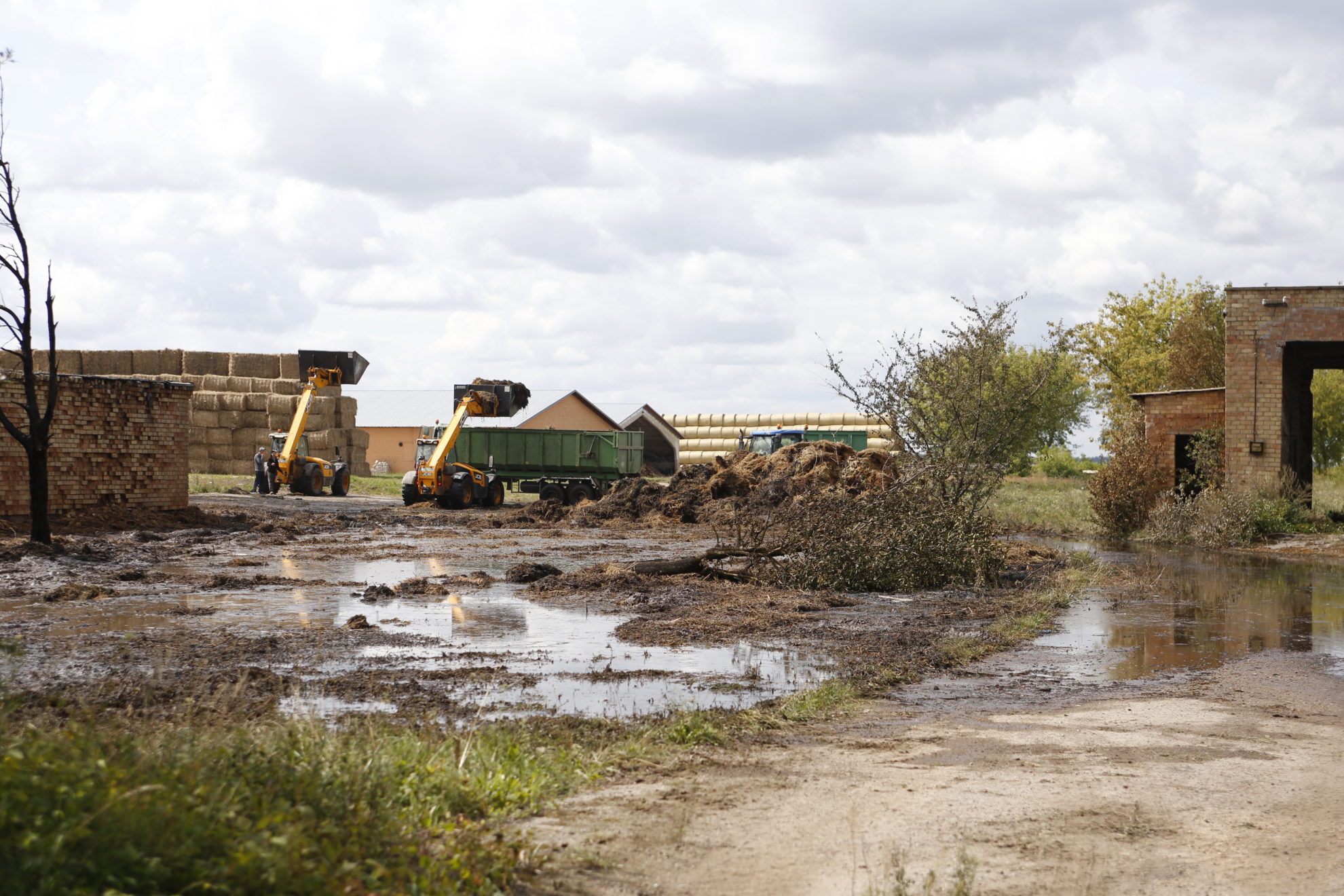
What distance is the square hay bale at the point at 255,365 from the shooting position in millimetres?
46812

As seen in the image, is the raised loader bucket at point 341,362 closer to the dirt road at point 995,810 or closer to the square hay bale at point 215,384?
the square hay bale at point 215,384

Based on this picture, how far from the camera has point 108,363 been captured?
45.7 meters

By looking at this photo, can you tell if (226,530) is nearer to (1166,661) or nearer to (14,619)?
(14,619)

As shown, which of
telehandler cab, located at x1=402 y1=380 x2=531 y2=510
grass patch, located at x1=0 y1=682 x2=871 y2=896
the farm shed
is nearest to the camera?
grass patch, located at x1=0 y1=682 x2=871 y2=896

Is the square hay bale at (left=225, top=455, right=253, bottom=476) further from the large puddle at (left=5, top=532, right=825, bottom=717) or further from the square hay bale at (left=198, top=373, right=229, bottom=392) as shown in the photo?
the large puddle at (left=5, top=532, right=825, bottom=717)

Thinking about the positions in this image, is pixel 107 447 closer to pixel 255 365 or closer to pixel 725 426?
pixel 255 365

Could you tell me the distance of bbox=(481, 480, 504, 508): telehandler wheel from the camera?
109ft

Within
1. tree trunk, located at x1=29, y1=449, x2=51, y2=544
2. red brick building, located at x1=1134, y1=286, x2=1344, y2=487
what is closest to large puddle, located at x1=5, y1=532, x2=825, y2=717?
tree trunk, located at x1=29, y1=449, x2=51, y2=544

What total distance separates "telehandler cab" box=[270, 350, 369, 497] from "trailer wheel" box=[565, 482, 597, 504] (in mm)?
6953

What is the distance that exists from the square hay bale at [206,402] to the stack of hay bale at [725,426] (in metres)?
25.4

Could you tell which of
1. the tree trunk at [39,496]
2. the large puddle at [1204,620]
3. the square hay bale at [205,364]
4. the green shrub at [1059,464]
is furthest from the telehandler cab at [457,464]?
the green shrub at [1059,464]

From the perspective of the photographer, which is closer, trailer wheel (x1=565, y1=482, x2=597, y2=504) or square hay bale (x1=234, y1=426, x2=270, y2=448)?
trailer wheel (x1=565, y1=482, x2=597, y2=504)

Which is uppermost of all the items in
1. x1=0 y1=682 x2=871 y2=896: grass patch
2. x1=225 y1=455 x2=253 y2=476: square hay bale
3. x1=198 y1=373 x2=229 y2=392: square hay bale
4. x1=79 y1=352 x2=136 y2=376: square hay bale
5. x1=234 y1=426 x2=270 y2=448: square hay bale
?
x1=79 y1=352 x2=136 y2=376: square hay bale

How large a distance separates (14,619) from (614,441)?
23.8 meters
